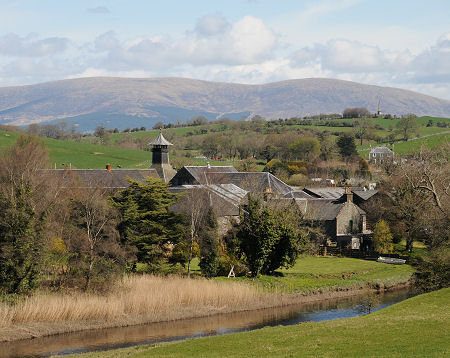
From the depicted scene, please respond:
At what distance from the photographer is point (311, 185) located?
112m

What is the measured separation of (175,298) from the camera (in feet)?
135

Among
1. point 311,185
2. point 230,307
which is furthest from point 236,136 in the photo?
point 230,307

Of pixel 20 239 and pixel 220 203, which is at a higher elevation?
pixel 220 203

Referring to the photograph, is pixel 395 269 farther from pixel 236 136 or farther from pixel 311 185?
pixel 236 136

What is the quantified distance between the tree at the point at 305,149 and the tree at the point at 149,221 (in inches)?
3578

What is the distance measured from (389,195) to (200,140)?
4261 inches

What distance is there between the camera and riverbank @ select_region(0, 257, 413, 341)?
117ft

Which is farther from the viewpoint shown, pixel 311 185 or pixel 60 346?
pixel 311 185

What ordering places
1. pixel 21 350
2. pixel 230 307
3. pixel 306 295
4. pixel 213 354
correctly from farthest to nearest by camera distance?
pixel 306 295 < pixel 230 307 < pixel 21 350 < pixel 213 354

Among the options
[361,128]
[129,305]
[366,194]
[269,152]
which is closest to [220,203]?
[129,305]

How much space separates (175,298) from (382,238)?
29.1 meters

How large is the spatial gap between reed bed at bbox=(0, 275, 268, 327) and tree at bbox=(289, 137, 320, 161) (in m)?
96.3

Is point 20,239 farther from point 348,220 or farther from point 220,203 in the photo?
point 348,220

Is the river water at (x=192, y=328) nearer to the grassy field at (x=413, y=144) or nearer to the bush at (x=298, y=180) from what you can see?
the bush at (x=298, y=180)
